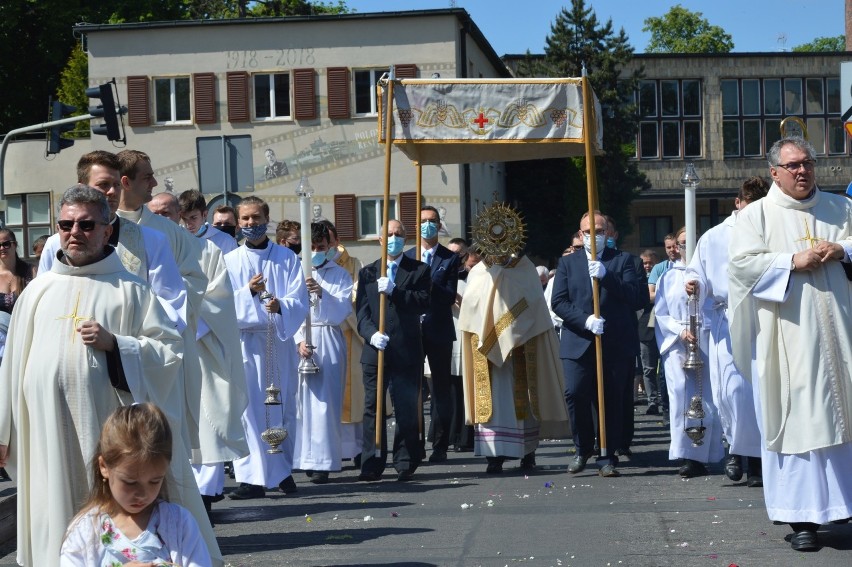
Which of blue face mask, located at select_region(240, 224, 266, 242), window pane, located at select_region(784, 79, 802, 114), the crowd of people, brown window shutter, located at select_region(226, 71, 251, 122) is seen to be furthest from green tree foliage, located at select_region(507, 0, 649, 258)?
blue face mask, located at select_region(240, 224, 266, 242)

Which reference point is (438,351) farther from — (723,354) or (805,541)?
(805,541)

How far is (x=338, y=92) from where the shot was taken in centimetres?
4272

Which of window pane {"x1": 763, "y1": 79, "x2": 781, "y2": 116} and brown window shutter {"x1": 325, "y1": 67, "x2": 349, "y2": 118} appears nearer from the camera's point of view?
brown window shutter {"x1": 325, "y1": 67, "x2": 349, "y2": 118}

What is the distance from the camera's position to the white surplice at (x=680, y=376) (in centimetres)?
1229

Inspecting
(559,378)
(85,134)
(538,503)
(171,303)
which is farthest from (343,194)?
(171,303)

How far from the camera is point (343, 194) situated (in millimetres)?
42812

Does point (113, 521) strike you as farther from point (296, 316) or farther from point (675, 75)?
point (675, 75)

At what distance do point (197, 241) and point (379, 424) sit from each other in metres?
3.96

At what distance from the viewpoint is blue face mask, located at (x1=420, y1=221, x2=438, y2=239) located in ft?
47.2

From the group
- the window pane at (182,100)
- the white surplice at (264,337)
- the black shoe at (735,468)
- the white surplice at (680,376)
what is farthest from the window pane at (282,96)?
the black shoe at (735,468)

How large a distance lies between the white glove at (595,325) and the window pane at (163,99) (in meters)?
32.9

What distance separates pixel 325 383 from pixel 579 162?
42035 millimetres

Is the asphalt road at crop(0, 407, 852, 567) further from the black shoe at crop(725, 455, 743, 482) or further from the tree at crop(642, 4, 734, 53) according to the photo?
the tree at crop(642, 4, 734, 53)

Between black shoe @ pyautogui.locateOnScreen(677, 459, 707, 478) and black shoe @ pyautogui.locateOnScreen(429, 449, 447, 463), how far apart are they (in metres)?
2.77
